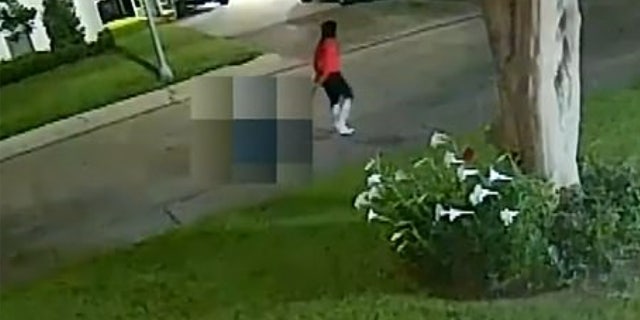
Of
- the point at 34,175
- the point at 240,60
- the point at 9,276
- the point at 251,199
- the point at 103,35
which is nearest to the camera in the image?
the point at 9,276

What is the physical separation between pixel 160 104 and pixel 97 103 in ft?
3.26

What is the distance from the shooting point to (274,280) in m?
8.19

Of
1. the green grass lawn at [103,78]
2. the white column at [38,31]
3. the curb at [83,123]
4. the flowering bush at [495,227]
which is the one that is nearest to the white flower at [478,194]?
the flowering bush at [495,227]

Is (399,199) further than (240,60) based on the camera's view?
No

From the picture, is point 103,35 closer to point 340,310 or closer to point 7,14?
point 7,14

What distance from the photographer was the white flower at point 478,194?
6.86 metres

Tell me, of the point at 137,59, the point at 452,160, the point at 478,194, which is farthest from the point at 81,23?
the point at 478,194

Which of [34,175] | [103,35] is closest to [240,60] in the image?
[103,35]

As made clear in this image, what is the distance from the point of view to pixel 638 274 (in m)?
7.17

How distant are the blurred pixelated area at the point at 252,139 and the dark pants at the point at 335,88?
0.91ft

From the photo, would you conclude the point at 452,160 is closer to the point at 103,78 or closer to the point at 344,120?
the point at 344,120

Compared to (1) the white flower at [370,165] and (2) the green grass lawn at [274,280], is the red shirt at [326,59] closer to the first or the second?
(1) the white flower at [370,165]

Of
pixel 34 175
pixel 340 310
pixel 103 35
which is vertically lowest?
pixel 103 35

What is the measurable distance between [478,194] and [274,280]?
1.84 meters
